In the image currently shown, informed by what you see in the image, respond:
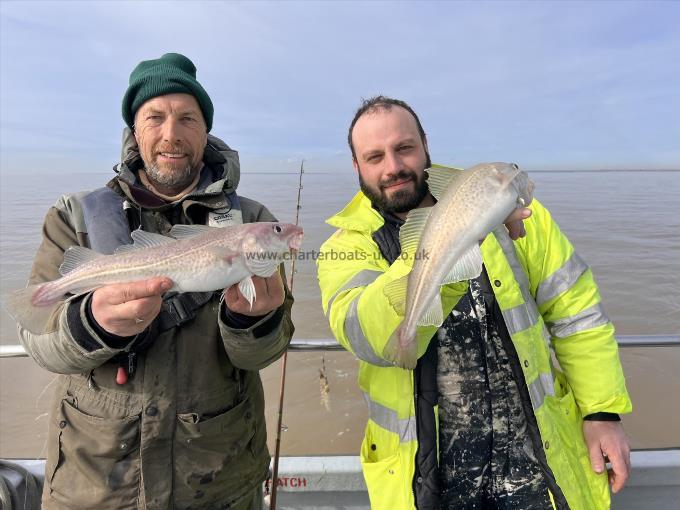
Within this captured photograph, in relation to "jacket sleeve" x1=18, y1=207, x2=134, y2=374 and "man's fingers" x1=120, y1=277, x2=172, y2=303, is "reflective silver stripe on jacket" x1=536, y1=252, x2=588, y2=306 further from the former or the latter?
"jacket sleeve" x1=18, y1=207, x2=134, y2=374

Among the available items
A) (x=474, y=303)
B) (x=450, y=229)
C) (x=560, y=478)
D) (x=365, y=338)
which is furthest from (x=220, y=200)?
(x=560, y=478)

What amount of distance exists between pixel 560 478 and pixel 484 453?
0.42m

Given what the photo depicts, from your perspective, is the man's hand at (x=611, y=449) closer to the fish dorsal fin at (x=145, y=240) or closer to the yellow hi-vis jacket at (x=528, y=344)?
the yellow hi-vis jacket at (x=528, y=344)

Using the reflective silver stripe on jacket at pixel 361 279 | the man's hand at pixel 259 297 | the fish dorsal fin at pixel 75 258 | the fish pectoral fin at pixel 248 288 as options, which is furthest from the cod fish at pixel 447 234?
the fish dorsal fin at pixel 75 258

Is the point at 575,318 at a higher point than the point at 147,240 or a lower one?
lower

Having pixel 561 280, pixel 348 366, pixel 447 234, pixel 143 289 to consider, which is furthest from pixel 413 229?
pixel 348 366

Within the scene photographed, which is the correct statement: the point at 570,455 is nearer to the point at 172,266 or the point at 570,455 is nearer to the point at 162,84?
the point at 172,266

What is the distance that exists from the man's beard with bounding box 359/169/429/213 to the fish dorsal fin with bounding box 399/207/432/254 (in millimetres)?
773

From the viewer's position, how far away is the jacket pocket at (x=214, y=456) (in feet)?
7.64

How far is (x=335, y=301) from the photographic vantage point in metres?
2.64

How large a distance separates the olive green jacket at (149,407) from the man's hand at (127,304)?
0.11 m

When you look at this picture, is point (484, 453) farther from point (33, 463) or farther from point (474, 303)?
point (33, 463)

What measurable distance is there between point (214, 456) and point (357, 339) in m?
1.08

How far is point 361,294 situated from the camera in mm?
2453
